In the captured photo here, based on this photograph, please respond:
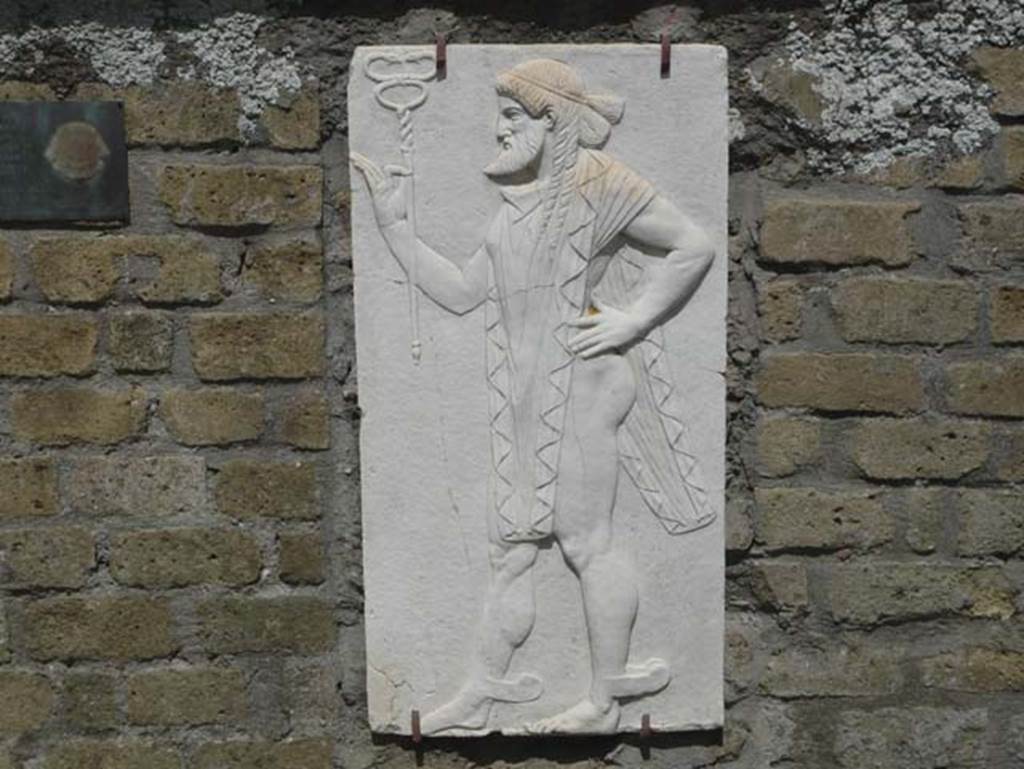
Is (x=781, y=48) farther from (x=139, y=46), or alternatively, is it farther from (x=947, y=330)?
(x=139, y=46)

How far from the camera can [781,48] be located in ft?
7.33

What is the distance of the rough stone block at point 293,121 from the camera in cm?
223

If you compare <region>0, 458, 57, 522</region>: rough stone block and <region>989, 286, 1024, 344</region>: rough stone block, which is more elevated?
<region>989, 286, 1024, 344</region>: rough stone block

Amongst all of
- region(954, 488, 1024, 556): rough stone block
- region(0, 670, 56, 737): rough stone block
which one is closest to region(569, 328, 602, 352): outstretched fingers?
region(954, 488, 1024, 556): rough stone block

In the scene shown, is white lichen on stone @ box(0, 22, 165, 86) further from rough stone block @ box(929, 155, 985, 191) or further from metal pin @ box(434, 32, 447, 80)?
rough stone block @ box(929, 155, 985, 191)

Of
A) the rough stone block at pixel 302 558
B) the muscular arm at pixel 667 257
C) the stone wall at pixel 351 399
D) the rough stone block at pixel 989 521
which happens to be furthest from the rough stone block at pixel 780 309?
the rough stone block at pixel 302 558

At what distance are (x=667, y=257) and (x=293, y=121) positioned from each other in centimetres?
71

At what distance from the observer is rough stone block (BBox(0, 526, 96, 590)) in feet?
7.64

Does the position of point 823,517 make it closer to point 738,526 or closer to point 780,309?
point 738,526

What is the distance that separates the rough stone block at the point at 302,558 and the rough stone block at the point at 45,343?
0.49 metres

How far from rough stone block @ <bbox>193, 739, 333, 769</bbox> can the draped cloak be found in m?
0.59

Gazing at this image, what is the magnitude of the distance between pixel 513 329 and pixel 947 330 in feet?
2.61

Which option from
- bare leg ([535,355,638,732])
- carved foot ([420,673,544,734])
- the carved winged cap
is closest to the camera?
the carved winged cap

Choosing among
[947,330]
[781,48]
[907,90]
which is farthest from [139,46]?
[947,330]
